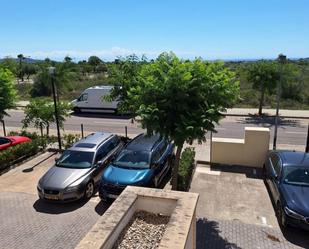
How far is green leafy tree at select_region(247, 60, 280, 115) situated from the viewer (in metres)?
24.7

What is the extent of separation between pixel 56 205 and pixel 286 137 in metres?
13.8

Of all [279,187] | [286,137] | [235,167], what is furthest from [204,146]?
[279,187]

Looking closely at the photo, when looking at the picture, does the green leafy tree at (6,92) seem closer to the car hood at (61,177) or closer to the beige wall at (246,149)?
the car hood at (61,177)

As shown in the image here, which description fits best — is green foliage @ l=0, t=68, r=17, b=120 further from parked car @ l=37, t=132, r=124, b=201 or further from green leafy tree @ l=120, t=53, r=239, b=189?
green leafy tree @ l=120, t=53, r=239, b=189

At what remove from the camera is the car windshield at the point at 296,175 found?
33.2 feet

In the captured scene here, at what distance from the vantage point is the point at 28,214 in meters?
10.6

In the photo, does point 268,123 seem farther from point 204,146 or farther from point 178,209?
point 178,209

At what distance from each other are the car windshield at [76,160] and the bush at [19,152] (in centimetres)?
336

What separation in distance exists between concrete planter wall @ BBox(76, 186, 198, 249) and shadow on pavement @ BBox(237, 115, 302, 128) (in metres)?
18.1

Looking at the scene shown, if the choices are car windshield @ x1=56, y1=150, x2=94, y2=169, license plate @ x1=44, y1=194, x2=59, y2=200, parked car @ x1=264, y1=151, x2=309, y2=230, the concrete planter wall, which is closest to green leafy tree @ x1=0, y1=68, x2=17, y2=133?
car windshield @ x1=56, y1=150, x2=94, y2=169

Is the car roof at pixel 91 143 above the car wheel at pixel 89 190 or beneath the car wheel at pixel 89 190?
above

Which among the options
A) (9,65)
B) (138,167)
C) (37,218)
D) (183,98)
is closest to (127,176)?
(138,167)

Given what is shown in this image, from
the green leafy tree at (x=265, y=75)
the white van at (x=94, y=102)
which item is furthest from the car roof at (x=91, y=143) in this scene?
the green leafy tree at (x=265, y=75)

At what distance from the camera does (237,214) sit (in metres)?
10.4
